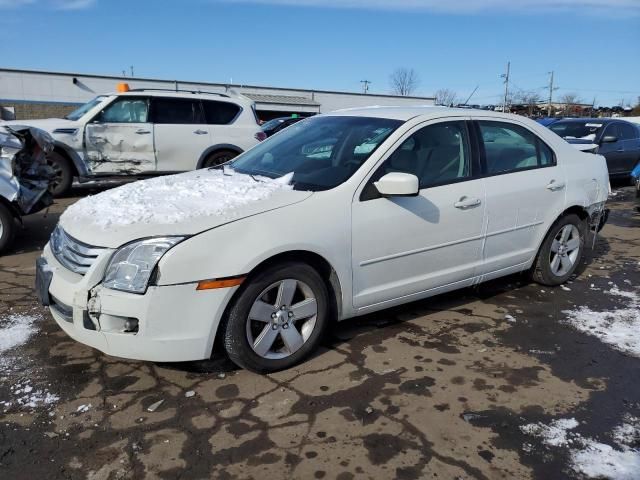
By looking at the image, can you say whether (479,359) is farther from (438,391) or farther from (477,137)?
(477,137)

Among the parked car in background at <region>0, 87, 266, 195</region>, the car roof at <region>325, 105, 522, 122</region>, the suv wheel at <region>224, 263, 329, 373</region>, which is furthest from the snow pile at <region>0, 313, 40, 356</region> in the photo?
the parked car in background at <region>0, 87, 266, 195</region>

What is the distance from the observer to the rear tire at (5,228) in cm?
579

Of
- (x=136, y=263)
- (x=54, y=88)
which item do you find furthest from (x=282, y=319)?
(x=54, y=88)

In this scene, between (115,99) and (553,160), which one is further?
(115,99)

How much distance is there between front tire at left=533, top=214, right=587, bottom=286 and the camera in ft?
15.9

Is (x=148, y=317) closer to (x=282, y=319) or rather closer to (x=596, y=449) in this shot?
(x=282, y=319)

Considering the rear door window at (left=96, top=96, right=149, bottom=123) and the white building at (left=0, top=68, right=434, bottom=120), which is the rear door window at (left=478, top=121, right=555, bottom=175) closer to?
the rear door window at (left=96, top=96, right=149, bottom=123)

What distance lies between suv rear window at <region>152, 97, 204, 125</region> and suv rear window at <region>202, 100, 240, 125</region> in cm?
14

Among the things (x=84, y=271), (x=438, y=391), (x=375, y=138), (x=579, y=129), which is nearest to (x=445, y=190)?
(x=375, y=138)

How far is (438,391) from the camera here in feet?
10.4

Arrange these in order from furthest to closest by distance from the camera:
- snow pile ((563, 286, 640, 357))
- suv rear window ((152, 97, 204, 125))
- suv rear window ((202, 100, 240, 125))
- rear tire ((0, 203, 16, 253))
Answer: suv rear window ((202, 100, 240, 125))
suv rear window ((152, 97, 204, 125))
rear tire ((0, 203, 16, 253))
snow pile ((563, 286, 640, 357))

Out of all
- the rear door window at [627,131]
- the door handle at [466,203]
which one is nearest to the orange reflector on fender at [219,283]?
the door handle at [466,203]

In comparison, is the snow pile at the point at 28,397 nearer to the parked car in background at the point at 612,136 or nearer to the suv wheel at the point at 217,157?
the suv wheel at the point at 217,157

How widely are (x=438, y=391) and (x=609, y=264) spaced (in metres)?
3.82
